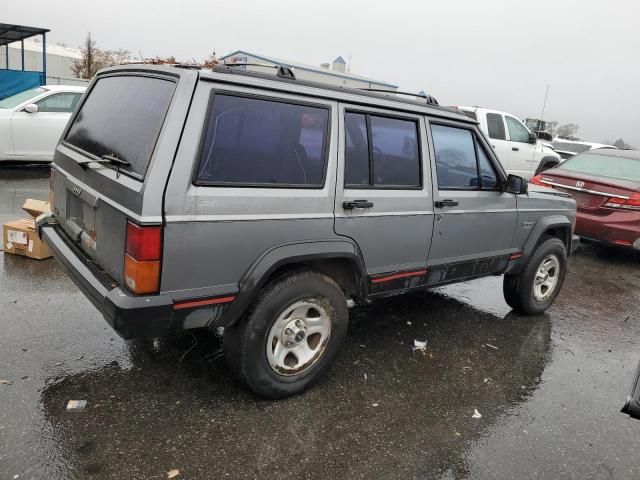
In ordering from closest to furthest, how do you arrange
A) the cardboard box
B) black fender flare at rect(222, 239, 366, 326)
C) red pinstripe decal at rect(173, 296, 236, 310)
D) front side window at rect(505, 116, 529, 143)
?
1. red pinstripe decal at rect(173, 296, 236, 310)
2. black fender flare at rect(222, 239, 366, 326)
3. the cardboard box
4. front side window at rect(505, 116, 529, 143)

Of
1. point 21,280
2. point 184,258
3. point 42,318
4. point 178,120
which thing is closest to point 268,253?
point 184,258

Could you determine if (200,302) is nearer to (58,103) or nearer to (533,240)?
(533,240)

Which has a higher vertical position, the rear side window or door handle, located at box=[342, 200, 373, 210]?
the rear side window

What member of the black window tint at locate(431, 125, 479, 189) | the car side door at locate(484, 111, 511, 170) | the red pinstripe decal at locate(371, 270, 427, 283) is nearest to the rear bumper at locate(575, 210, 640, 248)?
the black window tint at locate(431, 125, 479, 189)

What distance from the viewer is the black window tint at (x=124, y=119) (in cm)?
255

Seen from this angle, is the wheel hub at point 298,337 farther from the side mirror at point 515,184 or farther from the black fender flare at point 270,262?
the side mirror at point 515,184

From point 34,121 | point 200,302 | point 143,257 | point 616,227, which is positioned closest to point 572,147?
point 616,227

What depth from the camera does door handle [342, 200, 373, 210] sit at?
10.1ft

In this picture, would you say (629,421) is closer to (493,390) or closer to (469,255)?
(493,390)

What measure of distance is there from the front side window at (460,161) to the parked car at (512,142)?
23.1 feet

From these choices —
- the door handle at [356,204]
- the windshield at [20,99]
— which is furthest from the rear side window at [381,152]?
the windshield at [20,99]

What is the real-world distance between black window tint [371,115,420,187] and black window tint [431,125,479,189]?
0.24m

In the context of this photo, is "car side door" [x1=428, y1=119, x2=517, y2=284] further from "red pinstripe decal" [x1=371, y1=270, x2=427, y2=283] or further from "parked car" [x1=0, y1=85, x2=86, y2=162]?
"parked car" [x1=0, y1=85, x2=86, y2=162]

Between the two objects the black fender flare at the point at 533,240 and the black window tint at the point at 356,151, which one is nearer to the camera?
the black window tint at the point at 356,151
